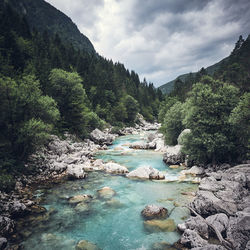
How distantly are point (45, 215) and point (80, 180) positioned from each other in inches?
236

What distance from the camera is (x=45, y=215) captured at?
10.8 m

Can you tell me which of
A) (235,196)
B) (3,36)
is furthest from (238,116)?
(3,36)

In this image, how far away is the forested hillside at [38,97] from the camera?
14773 millimetres

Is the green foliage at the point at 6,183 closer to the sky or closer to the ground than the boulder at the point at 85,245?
closer to the sky

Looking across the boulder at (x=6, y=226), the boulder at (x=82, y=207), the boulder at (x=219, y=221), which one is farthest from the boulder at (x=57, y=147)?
the boulder at (x=219, y=221)

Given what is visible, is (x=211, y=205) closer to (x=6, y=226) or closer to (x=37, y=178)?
(x=6, y=226)

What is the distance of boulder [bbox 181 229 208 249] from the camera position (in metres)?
7.50

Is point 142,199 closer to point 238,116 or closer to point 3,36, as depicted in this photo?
point 238,116

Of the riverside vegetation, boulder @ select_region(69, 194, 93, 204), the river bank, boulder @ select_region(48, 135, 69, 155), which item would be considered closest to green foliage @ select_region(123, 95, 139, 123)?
the riverside vegetation

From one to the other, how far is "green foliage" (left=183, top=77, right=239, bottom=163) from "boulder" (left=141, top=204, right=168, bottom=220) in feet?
28.4

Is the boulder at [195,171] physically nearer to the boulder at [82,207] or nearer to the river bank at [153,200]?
the river bank at [153,200]

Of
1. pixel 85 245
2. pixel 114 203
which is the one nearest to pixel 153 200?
pixel 114 203

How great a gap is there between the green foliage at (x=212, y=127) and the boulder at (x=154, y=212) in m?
8.66

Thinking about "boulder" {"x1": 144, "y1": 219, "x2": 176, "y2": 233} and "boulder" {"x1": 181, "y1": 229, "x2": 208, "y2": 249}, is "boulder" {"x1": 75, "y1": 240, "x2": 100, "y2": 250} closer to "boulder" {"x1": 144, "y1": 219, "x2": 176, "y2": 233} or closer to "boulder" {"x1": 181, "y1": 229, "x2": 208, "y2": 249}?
"boulder" {"x1": 144, "y1": 219, "x2": 176, "y2": 233}
